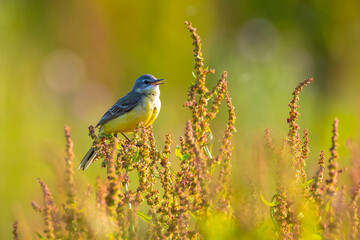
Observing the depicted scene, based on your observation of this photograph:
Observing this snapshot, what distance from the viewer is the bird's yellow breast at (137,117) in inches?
184

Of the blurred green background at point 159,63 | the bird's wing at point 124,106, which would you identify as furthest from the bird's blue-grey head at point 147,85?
the blurred green background at point 159,63

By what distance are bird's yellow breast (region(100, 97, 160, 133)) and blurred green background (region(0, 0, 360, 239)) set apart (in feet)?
4.82

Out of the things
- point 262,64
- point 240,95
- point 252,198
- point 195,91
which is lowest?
point 252,198

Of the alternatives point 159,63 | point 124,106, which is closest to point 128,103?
point 124,106

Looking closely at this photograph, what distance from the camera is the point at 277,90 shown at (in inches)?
353

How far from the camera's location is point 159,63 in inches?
423

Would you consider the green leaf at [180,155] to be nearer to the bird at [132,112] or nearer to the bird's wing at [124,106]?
the bird at [132,112]

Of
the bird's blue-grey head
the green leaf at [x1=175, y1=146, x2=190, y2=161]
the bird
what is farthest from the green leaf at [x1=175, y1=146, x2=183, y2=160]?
the bird's blue-grey head

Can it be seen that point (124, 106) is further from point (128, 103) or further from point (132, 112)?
point (132, 112)

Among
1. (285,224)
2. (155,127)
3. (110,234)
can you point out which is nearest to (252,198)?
(285,224)

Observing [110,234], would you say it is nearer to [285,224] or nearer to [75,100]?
[285,224]

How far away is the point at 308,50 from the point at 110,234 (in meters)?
9.48

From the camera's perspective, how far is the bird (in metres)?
4.67

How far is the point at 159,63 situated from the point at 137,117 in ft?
20.3
